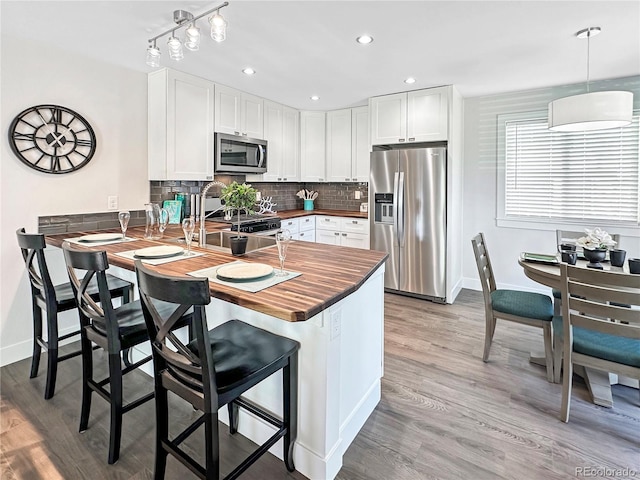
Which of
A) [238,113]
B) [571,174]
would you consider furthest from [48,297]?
[571,174]

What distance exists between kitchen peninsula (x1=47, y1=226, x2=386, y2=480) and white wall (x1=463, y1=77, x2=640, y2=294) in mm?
2865

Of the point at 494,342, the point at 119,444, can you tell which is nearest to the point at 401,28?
the point at 494,342

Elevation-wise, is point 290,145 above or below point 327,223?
above

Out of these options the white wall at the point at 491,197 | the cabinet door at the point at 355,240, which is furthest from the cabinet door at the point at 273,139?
the white wall at the point at 491,197

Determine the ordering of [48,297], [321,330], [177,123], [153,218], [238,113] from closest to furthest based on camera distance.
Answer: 1. [321,330]
2. [48,297]
3. [153,218]
4. [177,123]
5. [238,113]

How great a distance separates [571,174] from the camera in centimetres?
391

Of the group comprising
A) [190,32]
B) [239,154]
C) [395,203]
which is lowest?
[395,203]

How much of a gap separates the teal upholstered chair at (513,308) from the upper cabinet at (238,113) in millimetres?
2883

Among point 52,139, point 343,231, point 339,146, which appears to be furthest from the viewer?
point 339,146

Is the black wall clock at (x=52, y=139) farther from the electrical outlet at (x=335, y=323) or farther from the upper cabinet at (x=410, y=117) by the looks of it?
the upper cabinet at (x=410, y=117)

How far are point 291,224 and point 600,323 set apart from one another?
11.2 ft

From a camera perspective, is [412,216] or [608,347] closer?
[608,347]

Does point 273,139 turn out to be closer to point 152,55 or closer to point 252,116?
point 252,116

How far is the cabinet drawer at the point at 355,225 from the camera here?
4613mm
